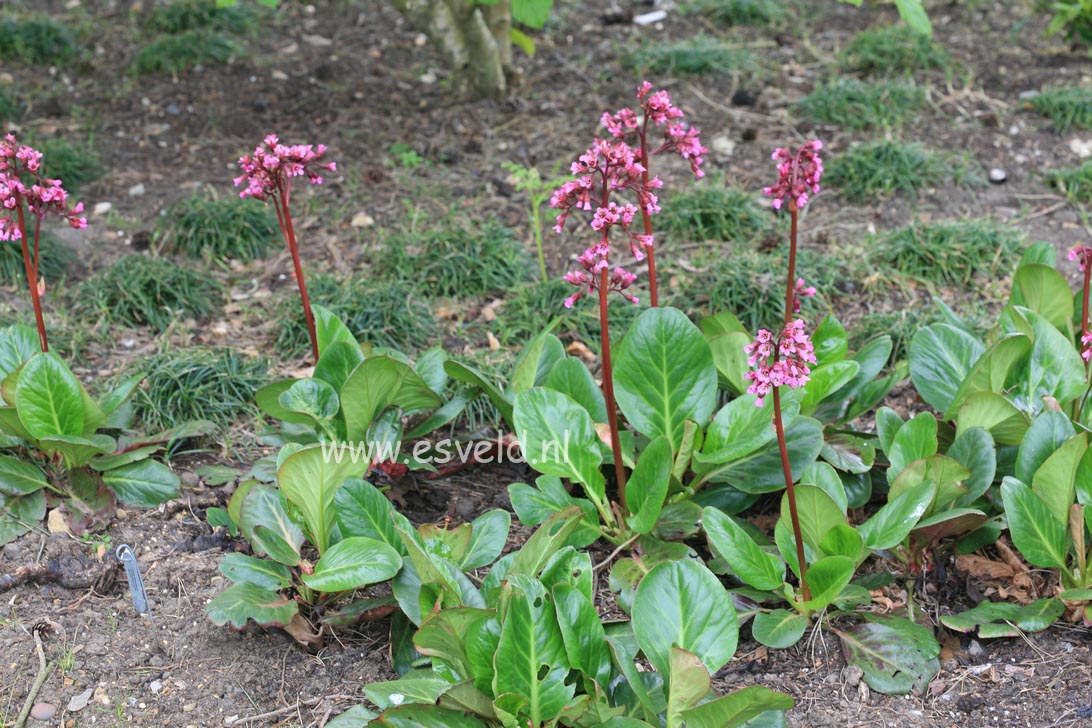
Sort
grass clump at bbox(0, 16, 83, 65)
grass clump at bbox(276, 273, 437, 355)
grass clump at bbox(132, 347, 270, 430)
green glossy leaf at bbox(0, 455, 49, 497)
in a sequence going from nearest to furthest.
Result: green glossy leaf at bbox(0, 455, 49, 497) → grass clump at bbox(132, 347, 270, 430) → grass clump at bbox(276, 273, 437, 355) → grass clump at bbox(0, 16, 83, 65)

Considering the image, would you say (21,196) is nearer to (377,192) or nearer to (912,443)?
(377,192)

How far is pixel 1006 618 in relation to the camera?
2.88m

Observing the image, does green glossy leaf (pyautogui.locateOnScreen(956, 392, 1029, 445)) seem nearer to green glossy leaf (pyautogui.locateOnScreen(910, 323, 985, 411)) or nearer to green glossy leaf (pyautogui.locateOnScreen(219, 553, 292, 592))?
green glossy leaf (pyautogui.locateOnScreen(910, 323, 985, 411))

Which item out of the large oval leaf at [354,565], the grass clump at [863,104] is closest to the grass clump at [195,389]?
the large oval leaf at [354,565]

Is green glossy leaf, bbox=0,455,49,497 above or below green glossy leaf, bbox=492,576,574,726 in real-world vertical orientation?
above

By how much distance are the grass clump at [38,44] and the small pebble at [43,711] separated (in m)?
5.05

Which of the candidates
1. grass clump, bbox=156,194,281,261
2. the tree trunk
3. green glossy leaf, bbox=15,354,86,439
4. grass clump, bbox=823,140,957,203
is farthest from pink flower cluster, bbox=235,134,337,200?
grass clump, bbox=823,140,957,203

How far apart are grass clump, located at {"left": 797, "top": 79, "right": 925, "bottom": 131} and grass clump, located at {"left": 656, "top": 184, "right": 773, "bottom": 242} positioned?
1.06m

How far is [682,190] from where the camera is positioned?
5234mm

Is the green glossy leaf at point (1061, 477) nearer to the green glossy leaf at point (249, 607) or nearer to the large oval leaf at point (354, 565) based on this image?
the large oval leaf at point (354, 565)

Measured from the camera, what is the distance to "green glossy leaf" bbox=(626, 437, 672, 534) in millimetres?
3033

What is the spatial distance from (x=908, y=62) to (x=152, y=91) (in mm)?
4387

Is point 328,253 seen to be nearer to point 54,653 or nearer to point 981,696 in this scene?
point 54,653

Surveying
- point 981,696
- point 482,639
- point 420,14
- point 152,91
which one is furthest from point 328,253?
point 981,696
